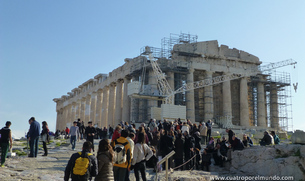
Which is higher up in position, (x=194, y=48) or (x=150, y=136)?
(x=194, y=48)

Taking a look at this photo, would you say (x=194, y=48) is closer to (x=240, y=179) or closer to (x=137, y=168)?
(x=240, y=179)

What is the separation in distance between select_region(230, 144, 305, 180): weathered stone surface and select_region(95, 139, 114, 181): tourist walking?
7.00m

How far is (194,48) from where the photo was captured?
4197 cm

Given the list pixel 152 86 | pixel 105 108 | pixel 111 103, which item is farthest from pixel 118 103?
pixel 152 86

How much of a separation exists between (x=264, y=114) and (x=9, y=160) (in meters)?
37.0

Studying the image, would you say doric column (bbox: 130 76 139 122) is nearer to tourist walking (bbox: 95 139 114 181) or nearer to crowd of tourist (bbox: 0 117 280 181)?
crowd of tourist (bbox: 0 117 280 181)

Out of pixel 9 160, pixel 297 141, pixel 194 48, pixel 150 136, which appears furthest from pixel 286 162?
pixel 194 48

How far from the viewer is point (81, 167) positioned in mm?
6883

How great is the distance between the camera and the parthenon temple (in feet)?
134

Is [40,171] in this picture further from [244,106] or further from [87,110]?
[87,110]

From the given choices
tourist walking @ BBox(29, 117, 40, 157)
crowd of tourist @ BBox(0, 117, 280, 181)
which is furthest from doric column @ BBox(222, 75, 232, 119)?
tourist walking @ BBox(29, 117, 40, 157)

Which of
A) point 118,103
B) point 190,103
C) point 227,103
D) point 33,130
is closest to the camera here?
point 33,130

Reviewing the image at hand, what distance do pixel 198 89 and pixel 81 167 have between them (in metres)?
39.5

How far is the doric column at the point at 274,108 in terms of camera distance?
46581 mm
